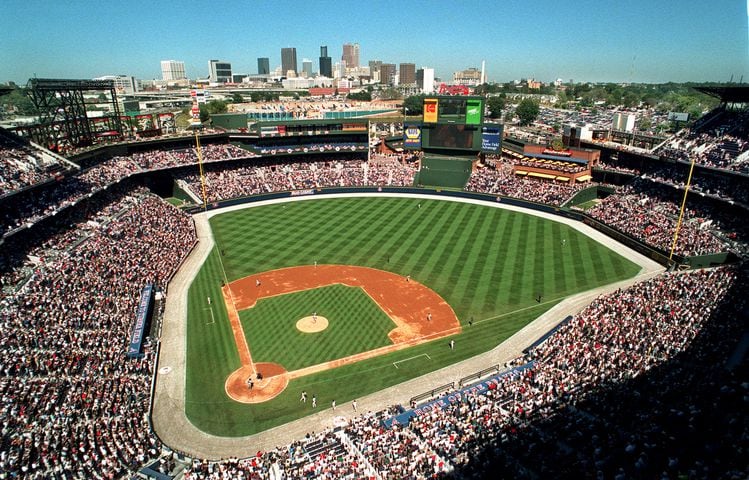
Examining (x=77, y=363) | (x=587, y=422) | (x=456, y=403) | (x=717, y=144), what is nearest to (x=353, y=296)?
(x=456, y=403)

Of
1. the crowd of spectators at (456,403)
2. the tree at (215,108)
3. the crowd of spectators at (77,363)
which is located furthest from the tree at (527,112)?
the crowd of spectators at (77,363)

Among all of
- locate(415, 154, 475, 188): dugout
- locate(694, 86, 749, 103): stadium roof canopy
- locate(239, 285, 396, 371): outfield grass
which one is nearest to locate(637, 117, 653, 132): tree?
locate(415, 154, 475, 188): dugout

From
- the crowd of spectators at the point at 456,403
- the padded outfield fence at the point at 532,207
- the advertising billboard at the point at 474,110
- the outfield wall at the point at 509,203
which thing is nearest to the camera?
the crowd of spectators at the point at 456,403

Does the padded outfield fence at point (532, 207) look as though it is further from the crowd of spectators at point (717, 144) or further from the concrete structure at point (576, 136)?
the concrete structure at point (576, 136)

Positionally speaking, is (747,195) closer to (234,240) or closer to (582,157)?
(582,157)

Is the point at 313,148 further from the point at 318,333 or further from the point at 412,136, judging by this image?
the point at 318,333

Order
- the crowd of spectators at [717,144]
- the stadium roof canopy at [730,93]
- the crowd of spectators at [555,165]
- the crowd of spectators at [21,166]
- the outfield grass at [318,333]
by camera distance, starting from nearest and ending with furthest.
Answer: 1. the outfield grass at [318,333]
2. the crowd of spectators at [21,166]
3. the crowd of spectators at [717,144]
4. the stadium roof canopy at [730,93]
5. the crowd of spectators at [555,165]
